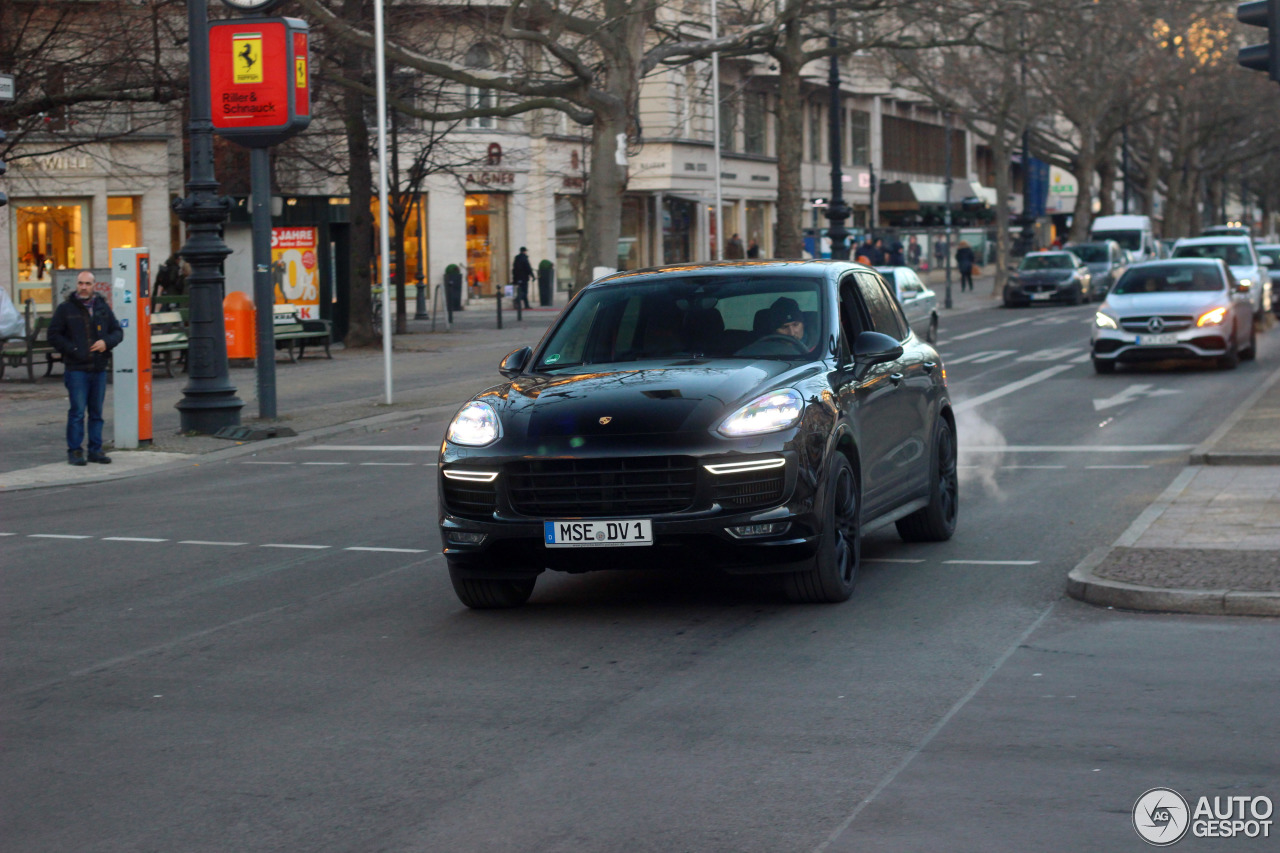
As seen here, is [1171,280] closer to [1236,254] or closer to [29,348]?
[1236,254]

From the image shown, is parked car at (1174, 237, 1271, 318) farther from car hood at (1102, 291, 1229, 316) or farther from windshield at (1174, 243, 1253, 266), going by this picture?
car hood at (1102, 291, 1229, 316)

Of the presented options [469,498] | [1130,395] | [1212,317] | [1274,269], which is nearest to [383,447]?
[1130,395]

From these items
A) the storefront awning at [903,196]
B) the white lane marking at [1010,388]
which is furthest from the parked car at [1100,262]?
the storefront awning at [903,196]

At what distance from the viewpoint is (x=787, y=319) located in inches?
362

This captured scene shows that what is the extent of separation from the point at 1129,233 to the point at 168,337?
1671 inches

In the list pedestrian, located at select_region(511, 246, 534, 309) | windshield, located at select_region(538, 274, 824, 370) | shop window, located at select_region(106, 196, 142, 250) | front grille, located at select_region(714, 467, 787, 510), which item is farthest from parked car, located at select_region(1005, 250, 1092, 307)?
front grille, located at select_region(714, 467, 787, 510)

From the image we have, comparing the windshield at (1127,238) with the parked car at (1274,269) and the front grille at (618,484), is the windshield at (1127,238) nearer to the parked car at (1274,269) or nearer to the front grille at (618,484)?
the parked car at (1274,269)

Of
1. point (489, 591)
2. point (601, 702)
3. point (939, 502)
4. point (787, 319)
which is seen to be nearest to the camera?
point (601, 702)

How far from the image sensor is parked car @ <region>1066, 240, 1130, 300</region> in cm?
5097

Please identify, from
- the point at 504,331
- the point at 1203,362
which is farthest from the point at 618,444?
the point at 504,331

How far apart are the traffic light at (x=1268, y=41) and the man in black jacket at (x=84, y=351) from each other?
10040mm

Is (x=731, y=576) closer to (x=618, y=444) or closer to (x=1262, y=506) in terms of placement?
(x=618, y=444)

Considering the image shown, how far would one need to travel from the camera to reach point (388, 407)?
2120cm

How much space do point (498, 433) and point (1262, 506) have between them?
529 centimetres
